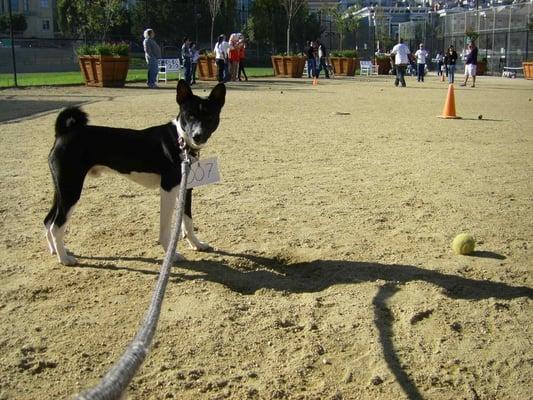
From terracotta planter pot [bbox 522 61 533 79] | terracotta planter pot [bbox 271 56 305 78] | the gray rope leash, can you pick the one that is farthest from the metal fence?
the gray rope leash

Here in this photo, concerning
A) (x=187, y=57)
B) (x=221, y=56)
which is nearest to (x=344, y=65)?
(x=221, y=56)

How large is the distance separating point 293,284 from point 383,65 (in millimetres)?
37798

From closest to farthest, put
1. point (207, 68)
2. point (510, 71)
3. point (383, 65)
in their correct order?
point (207, 68) < point (510, 71) < point (383, 65)

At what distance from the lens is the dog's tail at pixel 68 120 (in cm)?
434

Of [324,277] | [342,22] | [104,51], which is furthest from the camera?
[342,22]

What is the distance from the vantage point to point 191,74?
86.9ft

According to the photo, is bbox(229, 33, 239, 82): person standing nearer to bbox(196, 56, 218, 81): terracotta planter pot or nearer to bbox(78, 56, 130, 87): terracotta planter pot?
bbox(196, 56, 218, 81): terracotta planter pot

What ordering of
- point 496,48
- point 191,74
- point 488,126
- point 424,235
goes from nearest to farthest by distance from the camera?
point 424,235 → point 488,126 → point 191,74 → point 496,48

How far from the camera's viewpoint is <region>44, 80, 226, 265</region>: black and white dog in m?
4.27

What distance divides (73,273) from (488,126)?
34.1 feet

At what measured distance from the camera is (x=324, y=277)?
4.29 metres

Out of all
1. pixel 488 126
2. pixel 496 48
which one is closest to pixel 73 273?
pixel 488 126

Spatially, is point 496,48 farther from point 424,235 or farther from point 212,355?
point 212,355

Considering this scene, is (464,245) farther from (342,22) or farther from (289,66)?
(342,22)
